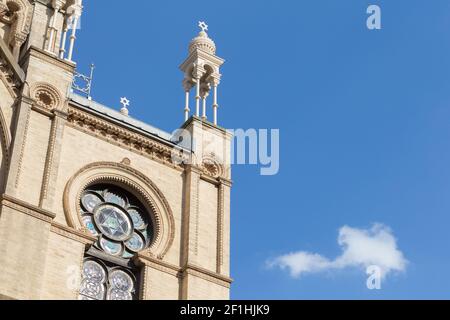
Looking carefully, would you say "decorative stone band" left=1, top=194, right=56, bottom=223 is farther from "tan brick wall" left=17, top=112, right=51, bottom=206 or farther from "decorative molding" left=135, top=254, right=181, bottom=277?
"decorative molding" left=135, top=254, right=181, bottom=277

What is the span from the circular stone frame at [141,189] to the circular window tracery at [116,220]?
0.22 m

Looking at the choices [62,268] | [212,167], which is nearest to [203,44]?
[212,167]

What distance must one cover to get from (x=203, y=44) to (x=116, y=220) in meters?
9.23

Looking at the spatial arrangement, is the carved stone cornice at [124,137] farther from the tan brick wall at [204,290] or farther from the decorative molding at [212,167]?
the tan brick wall at [204,290]

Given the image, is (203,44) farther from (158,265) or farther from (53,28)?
(158,265)

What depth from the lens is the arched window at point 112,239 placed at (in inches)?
1234

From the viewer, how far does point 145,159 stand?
1358 inches

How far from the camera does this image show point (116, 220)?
3303 cm

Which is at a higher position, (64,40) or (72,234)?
(64,40)

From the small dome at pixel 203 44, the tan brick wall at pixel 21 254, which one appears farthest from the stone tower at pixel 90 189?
the small dome at pixel 203 44

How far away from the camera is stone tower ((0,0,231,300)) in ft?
96.1

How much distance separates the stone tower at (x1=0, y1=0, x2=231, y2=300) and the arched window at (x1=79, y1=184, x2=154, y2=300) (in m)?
0.03
